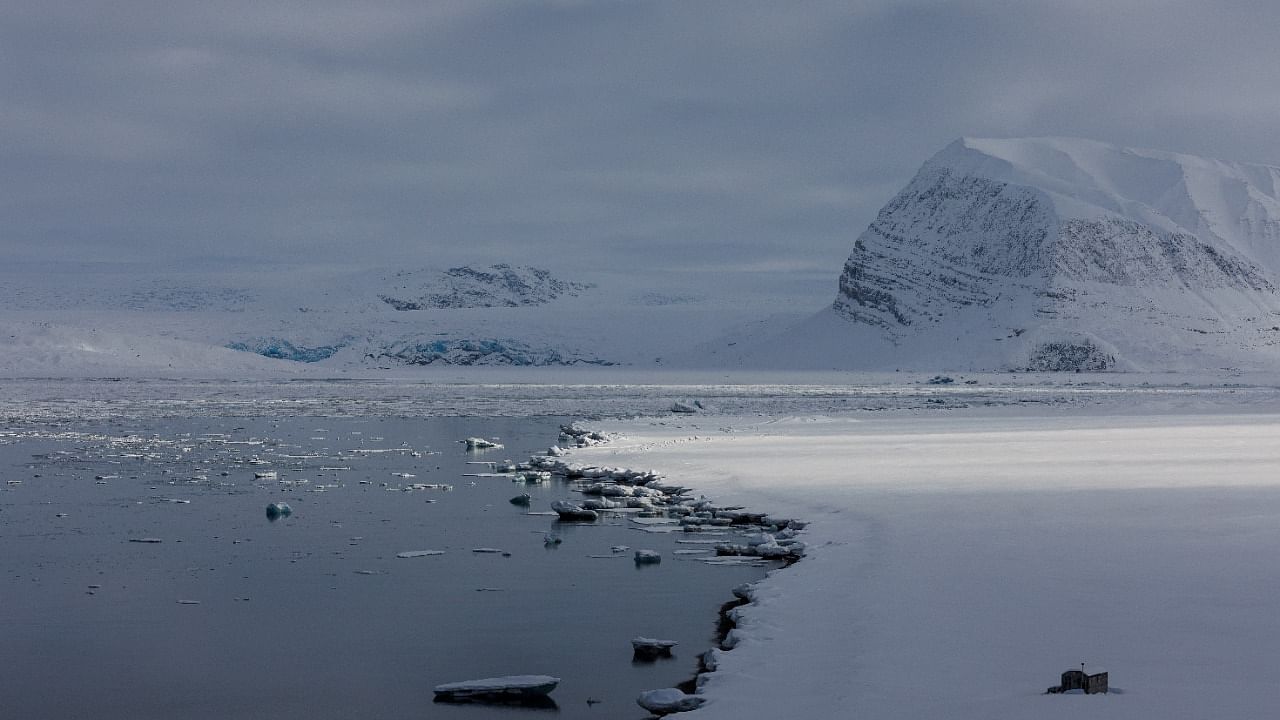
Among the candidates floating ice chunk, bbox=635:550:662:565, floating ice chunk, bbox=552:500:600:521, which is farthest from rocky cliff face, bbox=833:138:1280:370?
floating ice chunk, bbox=635:550:662:565

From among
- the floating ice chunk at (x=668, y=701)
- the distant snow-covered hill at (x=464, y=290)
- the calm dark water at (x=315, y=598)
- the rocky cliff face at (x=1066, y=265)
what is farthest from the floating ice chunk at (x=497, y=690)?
the distant snow-covered hill at (x=464, y=290)

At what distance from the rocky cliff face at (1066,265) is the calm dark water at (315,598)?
77.1m

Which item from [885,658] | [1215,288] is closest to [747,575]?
[885,658]

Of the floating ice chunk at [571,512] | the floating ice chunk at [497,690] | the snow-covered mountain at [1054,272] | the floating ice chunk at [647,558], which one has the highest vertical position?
the snow-covered mountain at [1054,272]

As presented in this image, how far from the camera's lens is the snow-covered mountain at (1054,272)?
89875 mm

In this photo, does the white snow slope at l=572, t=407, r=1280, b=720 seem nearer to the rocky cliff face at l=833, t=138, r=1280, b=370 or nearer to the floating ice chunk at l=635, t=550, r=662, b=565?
the floating ice chunk at l=635, t=550, r=662, b=565

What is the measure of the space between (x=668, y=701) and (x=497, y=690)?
1.02 m

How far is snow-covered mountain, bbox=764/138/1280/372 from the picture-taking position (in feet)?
295

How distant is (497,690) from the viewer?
7.31 m

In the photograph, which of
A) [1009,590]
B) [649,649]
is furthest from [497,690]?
[1009,590]

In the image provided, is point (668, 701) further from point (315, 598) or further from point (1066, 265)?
point (1066, 265)

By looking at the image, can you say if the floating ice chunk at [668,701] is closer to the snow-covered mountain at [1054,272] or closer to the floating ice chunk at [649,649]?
the floating ice chunk at [649,649]

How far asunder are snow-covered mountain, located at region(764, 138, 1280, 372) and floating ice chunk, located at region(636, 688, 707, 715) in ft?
273

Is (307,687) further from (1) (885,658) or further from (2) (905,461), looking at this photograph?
(2) (905,461)
